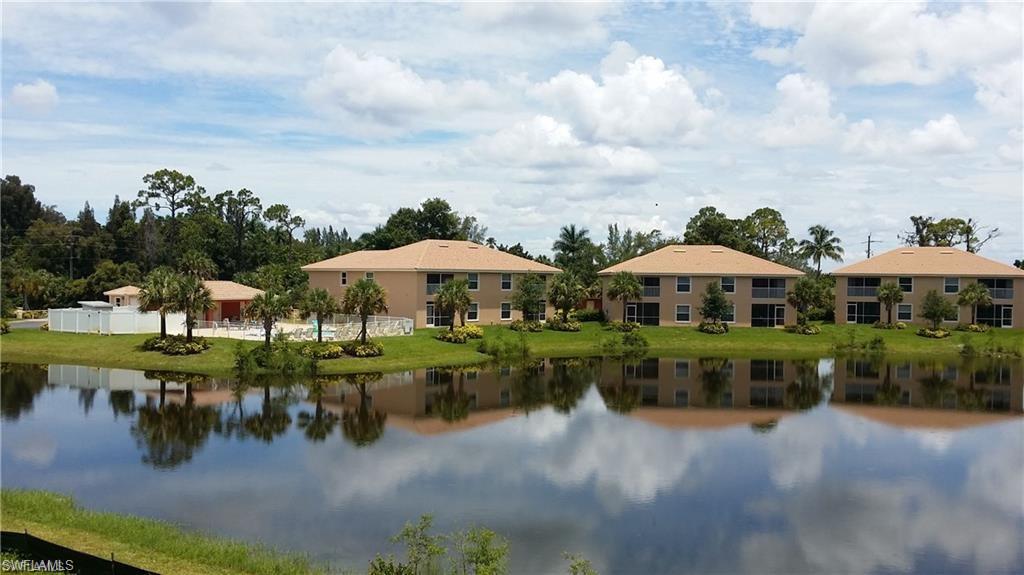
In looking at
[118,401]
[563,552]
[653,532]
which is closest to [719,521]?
[653,532]

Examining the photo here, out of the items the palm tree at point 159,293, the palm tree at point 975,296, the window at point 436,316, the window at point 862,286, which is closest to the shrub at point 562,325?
the window at point 436,316

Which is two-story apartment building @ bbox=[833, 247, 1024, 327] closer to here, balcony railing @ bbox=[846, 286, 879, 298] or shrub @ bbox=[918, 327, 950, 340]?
balcony railing @ bbox=[846, 286, 879, 298]

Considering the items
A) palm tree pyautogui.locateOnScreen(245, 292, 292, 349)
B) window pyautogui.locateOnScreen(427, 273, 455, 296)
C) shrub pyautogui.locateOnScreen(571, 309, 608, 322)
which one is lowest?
shrub pyautogui.locateOnScreen(571, 309, 608, 322)

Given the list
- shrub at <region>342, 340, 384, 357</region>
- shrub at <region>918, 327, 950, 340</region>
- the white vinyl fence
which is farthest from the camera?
shrub at <region>918, 327, 950, 340</region>

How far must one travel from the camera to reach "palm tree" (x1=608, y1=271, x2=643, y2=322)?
65.6 metres

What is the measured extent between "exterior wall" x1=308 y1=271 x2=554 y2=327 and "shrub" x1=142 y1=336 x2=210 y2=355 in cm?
1317

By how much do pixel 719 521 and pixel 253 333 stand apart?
38.2 m

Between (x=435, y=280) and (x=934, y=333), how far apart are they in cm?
3943

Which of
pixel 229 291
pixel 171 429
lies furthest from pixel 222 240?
pixel 171 429

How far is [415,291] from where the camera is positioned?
60750 millimetres

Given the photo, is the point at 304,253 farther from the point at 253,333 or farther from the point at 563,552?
the point at 563,552

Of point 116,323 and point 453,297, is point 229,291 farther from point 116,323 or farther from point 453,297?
point 453,297

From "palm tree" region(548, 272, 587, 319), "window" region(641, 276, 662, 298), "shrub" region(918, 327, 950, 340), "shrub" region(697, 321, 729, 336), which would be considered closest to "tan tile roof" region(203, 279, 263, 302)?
"palm tree" region(548, 272, 587, 319)

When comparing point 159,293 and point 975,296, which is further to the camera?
point 975,296
